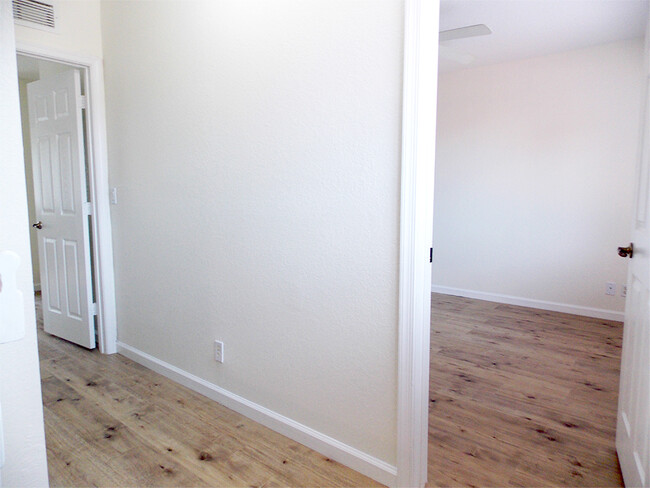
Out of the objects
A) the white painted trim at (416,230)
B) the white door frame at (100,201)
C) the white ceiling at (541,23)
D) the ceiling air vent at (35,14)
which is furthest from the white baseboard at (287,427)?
the white ceiling at (541,23)

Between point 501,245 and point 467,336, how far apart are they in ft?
4.48

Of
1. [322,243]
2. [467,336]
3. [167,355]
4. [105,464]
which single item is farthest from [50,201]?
[467,336]

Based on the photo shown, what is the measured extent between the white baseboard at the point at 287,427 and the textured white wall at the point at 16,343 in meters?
1.19

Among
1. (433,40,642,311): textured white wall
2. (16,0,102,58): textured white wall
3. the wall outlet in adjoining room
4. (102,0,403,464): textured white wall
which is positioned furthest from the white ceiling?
(16,0,102,58): textured white wall

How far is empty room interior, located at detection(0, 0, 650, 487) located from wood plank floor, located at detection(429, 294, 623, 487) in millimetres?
16

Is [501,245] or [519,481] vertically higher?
[501,245]

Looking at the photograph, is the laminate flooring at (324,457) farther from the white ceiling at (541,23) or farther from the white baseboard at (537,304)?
the white ceiling at (541,23)

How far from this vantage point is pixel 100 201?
3061 mm

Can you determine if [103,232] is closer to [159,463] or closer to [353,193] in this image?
[159,463]

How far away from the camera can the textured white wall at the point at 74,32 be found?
2705 mm

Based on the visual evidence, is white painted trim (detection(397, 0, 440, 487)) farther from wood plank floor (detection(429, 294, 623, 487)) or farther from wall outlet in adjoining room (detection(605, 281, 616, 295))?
wall outlet in adjoining room (detection(605, 281, 616, 295))

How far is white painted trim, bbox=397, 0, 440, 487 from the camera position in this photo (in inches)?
60.7

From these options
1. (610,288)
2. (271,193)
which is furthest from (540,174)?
(271,193)

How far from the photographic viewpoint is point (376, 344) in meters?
1.78
